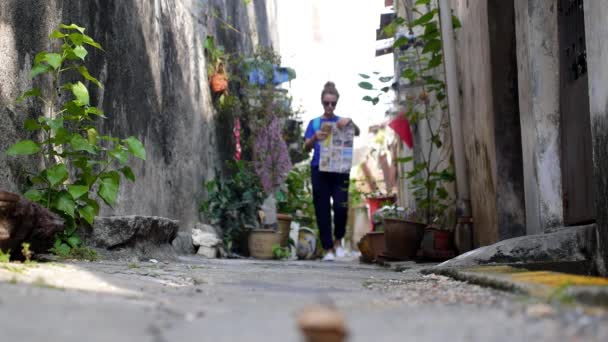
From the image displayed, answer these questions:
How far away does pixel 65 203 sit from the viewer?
424cm

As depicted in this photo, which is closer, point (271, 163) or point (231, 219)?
point (231, 219)

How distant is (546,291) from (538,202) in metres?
2.73

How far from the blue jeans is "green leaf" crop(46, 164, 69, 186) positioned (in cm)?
400

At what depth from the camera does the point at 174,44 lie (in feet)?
23.9

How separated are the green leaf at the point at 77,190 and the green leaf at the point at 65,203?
0.13 feet

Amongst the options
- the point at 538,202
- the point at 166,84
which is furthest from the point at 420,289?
the point at 166,84

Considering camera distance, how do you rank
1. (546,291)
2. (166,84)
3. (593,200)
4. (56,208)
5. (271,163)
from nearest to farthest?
(546,291) < (593,200) < (56,208) < (166,84) < (271,163)

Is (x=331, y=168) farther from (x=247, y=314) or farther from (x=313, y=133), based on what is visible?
(x=247, y=314)

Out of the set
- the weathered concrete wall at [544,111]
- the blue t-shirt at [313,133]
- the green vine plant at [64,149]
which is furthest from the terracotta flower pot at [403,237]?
the green vine plant at [64,149]

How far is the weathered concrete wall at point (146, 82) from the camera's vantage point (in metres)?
4.20

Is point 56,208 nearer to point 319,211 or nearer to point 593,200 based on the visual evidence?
point 593,200

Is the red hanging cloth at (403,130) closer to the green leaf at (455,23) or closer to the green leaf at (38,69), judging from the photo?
the green leaf at (455,23)

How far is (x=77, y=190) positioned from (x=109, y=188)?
0.20 m

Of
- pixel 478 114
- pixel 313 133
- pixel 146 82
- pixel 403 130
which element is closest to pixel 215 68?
pixel 313 133
